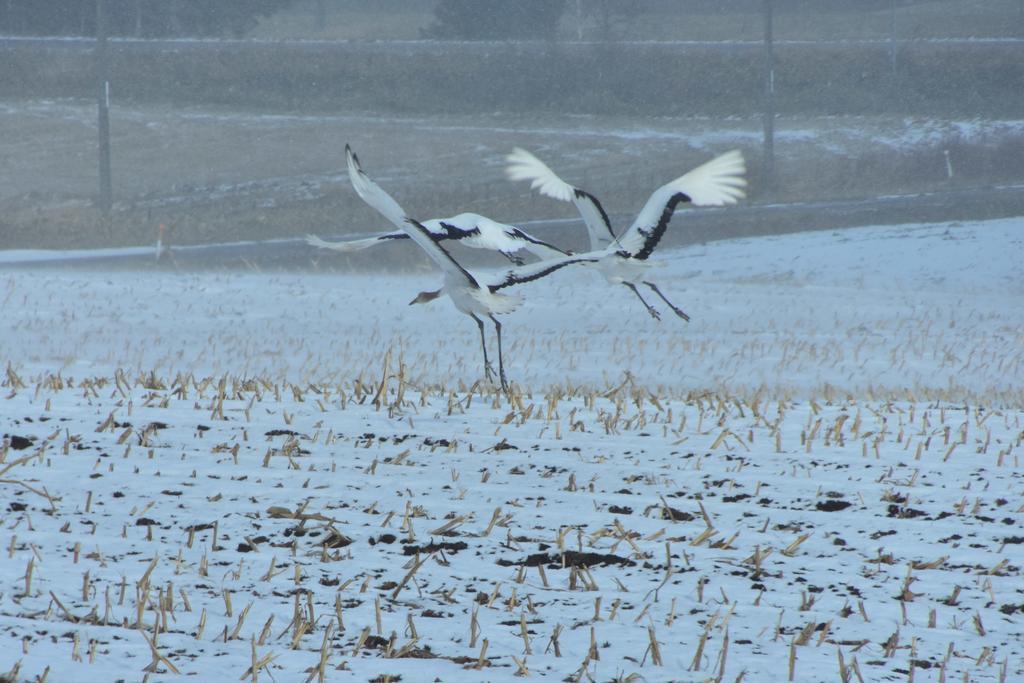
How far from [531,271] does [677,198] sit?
1.49 metres

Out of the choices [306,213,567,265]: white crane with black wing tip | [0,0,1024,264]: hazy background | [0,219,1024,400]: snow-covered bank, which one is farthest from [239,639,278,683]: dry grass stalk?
[0,0,1024,264]: hazy background

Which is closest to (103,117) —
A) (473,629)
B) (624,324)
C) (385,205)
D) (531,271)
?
(624,324)

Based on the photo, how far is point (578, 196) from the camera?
6836 millimetres

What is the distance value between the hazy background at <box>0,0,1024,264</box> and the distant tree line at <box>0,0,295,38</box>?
11 centimetres

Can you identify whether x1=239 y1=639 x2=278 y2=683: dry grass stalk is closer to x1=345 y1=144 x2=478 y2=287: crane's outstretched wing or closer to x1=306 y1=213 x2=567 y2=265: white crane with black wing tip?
x1=345 y1=144 x2=478 y2=287: crane's outstretched wing

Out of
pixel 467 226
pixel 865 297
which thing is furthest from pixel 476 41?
pixel 467 226

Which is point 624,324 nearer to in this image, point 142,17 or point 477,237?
point 477,237

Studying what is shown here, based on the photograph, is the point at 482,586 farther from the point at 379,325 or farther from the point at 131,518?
the point at 379,325

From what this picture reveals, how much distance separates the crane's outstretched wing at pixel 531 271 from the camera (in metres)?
5.63

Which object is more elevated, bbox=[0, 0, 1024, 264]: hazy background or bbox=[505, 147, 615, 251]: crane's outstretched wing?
bbox=[0, 0, 1024, 264]: hazy background

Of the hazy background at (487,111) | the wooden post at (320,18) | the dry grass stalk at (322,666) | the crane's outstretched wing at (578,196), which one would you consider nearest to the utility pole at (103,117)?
the hazy background at (487,111)

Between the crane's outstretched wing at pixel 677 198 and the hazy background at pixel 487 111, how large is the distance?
20.6 meters

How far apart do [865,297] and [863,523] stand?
17.1m

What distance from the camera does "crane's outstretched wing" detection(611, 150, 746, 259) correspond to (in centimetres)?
667
